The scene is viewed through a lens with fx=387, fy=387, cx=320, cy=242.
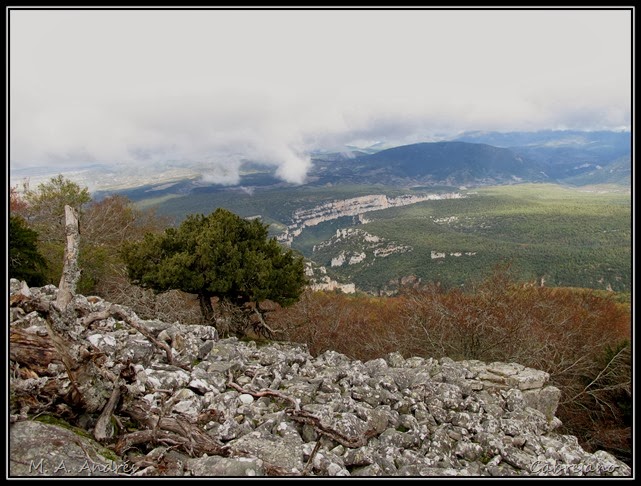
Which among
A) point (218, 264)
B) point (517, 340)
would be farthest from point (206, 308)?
point (517, 340)

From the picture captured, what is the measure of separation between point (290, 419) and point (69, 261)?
12.3 feet

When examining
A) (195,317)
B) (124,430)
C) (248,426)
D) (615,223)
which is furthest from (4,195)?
(615,223)

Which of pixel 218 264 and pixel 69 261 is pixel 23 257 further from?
pixel 69 261

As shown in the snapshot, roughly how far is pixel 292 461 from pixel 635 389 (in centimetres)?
479

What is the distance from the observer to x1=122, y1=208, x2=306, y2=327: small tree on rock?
1388 centimetres

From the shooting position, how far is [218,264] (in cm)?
1424

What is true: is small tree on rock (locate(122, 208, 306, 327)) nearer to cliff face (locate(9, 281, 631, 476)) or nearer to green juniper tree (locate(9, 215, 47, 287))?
green juniper tree (locate(9, 215, 47, 287))

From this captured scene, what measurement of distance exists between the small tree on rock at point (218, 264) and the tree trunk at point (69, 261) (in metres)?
8.30

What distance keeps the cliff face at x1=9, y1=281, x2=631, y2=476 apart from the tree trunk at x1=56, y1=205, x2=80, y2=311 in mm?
365

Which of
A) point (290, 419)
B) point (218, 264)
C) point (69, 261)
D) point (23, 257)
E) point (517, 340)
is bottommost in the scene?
point (517, 340)

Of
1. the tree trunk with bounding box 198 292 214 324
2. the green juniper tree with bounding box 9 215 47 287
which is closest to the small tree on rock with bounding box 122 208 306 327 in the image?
the tree trunk with bounding box 198 292 214 324

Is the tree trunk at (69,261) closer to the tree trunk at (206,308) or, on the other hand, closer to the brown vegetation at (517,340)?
the tree trunk at (206,308)

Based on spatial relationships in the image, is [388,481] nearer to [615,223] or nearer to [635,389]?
[635,389]

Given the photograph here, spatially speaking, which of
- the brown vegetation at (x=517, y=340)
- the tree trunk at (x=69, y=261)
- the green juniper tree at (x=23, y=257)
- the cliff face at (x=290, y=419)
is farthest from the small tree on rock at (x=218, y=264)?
the tree trunk at (x=69, y=261)
